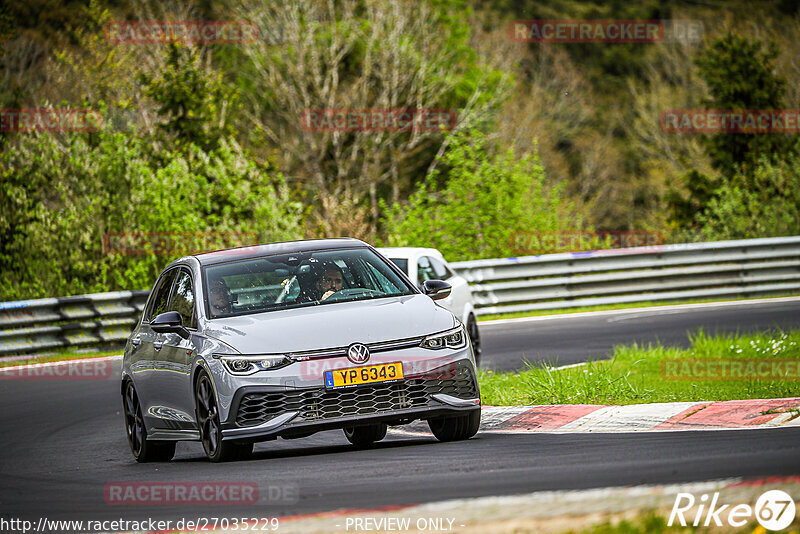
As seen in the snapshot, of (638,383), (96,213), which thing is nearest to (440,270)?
(638,383)

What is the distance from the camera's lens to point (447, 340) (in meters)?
9.20

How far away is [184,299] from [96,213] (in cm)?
1537

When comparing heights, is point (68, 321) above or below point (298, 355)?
below

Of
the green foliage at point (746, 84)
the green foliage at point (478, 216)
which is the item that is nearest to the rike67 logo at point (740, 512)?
the green foliage at point (478, 216)

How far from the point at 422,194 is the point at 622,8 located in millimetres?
46549

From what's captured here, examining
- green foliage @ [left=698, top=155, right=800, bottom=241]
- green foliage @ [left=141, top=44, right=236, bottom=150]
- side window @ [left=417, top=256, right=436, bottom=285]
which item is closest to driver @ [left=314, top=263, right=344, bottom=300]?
side window @ [left=417, top=256, right=436, bottom=285]

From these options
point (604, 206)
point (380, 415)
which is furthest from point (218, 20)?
point (380, 415)

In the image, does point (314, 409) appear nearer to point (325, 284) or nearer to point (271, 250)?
point (325, 284)

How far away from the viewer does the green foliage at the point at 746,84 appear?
32781 millimetres

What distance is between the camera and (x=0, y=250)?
25.0m

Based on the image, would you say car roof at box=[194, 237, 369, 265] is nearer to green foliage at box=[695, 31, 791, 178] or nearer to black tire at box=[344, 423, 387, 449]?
black tire at box=[344, 423, 387, 449]

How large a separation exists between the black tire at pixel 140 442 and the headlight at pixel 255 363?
1.92 m

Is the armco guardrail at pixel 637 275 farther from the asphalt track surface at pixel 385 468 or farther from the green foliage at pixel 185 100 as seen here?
the asphalt track surface at pixel 385 468

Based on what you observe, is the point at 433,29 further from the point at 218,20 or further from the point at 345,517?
the point at 345,517
